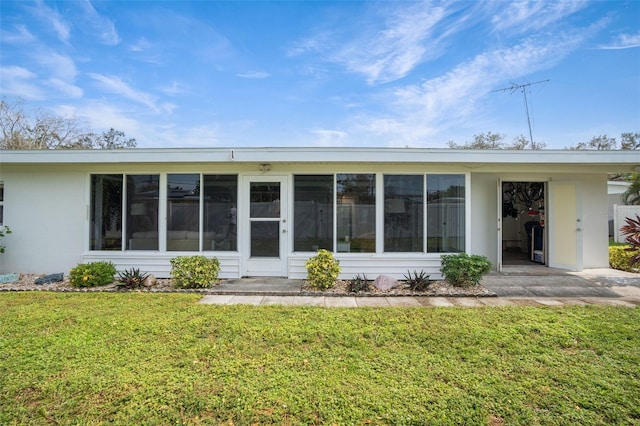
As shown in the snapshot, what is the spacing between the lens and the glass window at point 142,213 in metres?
6.41

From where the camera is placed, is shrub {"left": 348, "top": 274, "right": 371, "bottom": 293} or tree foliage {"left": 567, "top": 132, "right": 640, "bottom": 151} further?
tree foliage {"left": 567, "top": 132, "right": 640, "bottom": 151}

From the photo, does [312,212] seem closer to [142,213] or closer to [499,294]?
[142,213]

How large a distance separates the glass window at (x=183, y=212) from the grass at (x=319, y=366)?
84.3 inches

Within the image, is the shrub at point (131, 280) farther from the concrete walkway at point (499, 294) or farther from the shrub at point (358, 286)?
the shrub at point (358, 286)

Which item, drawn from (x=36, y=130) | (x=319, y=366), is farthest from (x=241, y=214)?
(x=36, y=130)

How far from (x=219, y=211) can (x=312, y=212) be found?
77.8 inches

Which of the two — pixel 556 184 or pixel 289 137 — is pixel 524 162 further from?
pixel 289 137

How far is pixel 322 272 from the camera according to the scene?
5.58m

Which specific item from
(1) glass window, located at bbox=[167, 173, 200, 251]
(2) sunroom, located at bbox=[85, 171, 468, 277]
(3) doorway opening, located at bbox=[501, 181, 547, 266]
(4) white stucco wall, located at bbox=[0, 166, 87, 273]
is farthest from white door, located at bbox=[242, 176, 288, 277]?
(3) doorway opening, located at bbox=[501, 181, 547, 266]

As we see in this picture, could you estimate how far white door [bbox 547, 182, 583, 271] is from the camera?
6934 mm

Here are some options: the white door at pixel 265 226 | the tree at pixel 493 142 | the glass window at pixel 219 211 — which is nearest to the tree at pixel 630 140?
the tree at pixel 493 142

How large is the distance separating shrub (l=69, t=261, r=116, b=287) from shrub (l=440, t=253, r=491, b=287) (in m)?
6.53

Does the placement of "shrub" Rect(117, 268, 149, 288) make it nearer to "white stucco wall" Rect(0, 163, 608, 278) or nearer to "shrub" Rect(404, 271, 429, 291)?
"white stucco wall" Rect(0, 163, 608, 278)

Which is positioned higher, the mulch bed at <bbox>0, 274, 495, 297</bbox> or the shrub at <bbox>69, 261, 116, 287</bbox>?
the shrub at <bbox>69, 261, 116, 287</bbox>
